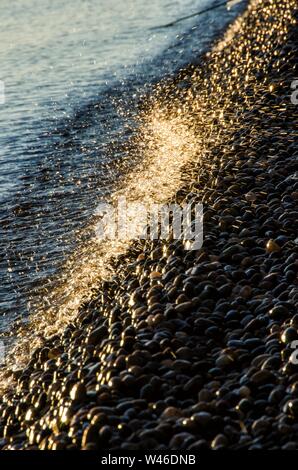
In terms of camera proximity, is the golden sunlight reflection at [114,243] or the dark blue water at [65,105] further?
the dark blue water at [65,105]

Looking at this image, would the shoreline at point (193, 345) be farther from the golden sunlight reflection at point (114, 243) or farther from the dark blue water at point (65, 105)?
the dark blue water at point (65, 105)

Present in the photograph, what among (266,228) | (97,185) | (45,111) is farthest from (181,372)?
(45,111)

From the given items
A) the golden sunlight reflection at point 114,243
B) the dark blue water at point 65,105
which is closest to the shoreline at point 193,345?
the golden sunlight reflection at point 114,243

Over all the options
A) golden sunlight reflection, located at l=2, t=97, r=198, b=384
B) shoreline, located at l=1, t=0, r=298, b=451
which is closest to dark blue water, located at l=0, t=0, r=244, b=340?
golden sunlight reflection, located at l=2, t=97, r=198, b=384

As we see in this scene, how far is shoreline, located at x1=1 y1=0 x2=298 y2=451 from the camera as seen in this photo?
6.35 metres

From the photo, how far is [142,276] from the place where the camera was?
9375 mm

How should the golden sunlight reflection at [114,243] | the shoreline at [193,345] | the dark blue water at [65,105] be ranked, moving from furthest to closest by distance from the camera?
the dark blue water at [65,105] → the golden sunlight reflection at [114,243] → the shoreline at [193,345]

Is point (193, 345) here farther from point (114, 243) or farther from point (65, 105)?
point (65, 105)

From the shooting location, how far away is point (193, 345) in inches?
293

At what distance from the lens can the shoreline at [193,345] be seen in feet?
20.8

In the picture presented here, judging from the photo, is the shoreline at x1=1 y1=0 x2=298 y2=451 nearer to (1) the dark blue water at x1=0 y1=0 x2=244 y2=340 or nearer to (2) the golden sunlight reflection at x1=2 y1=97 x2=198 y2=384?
(2) the golden sunlight reflection at x1=2 y1=97 x2=198 y2=384

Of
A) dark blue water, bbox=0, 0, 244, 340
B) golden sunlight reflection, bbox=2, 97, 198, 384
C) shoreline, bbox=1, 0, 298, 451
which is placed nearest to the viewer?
shoreline, bbox=1, 0, 298, 451

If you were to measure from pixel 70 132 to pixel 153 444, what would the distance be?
13.3m

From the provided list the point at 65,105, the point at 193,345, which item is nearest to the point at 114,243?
the point at 193,345
